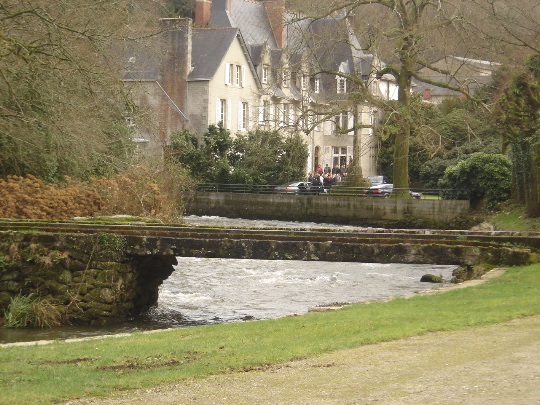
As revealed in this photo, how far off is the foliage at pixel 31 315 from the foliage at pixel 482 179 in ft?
102

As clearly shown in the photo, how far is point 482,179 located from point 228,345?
36.4m

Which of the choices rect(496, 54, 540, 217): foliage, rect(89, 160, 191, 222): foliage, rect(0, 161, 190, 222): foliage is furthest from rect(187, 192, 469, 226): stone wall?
rect(89, 160, 191, 222): foliage

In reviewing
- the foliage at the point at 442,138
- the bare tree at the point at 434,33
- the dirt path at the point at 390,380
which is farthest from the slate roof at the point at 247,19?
the dirt path at the point at 390,380

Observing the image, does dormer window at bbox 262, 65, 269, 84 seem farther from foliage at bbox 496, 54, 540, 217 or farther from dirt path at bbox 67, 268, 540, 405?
dirt path at bbox 67, 268, 540, 405

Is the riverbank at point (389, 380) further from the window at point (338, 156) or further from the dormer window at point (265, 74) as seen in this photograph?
the window at point (338, 156)

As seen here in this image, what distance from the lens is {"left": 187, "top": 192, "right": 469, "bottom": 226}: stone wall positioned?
46781 mm

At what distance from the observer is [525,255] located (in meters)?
18.0

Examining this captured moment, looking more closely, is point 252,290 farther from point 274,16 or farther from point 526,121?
point 274,16

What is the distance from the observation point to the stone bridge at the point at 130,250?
18250 millimetres

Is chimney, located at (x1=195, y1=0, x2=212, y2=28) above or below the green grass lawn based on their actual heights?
above

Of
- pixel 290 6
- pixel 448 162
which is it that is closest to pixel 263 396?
pixel 290 6

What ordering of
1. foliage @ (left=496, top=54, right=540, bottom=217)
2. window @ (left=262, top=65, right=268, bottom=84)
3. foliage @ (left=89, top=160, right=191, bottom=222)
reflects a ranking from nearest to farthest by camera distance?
foliage @ (left=89, top=160, right=191, bottom=222) < foliage @ (left=496, top=54, right=540, bottom=217) < window @ (left=262, top=65, right=268, bottom=84)

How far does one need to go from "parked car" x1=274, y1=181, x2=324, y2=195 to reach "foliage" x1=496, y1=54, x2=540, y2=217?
17690 mm

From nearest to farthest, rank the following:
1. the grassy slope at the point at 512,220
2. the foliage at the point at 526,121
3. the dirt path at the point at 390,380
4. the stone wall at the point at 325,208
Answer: the dirt path at the point at 390,380 → the grassy slope at the point at 512,220 → the foliage at the point at 526,121 → the stone wall at the point at 325,208
